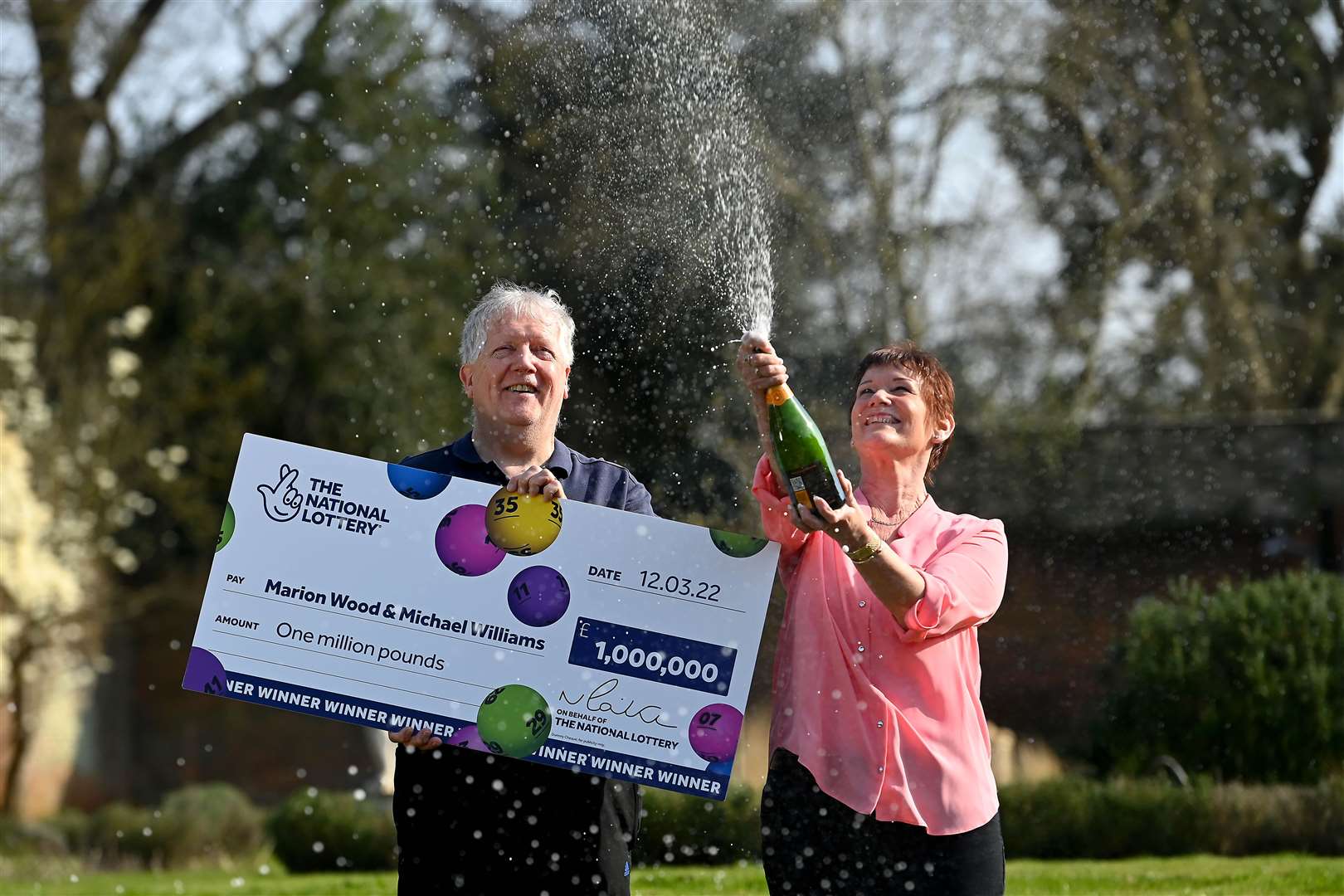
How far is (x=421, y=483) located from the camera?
346cm

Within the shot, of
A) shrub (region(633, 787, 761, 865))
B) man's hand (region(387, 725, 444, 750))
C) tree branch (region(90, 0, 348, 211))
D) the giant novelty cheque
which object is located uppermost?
tree branch (region(90, 0, 348, 211))

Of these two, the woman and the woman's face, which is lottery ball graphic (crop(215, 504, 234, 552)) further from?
the woman's face

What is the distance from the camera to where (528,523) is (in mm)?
3404

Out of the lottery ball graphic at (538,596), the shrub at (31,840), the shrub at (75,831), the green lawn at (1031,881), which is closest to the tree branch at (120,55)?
the shrub at (75,831)

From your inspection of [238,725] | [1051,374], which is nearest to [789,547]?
[1051,374]

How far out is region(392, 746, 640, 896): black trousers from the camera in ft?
10.9

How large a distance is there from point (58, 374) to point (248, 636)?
12843 millimetres

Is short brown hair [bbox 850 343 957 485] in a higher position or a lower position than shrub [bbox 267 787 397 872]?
higher

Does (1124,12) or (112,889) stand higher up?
(1124,12)

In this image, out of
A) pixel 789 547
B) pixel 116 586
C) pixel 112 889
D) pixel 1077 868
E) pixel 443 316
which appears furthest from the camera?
pixel 116 586

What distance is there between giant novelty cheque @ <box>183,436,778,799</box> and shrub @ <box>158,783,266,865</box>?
22.6 ft

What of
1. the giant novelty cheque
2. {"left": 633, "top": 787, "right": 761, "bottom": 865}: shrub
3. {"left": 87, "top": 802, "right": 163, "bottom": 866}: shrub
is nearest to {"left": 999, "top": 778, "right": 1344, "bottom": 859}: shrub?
{"left": 633, "top": 787, "right": 761, "bottom": 865}: shrub

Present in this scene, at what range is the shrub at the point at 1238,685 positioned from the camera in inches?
295

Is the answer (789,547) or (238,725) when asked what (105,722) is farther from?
(789,547)
